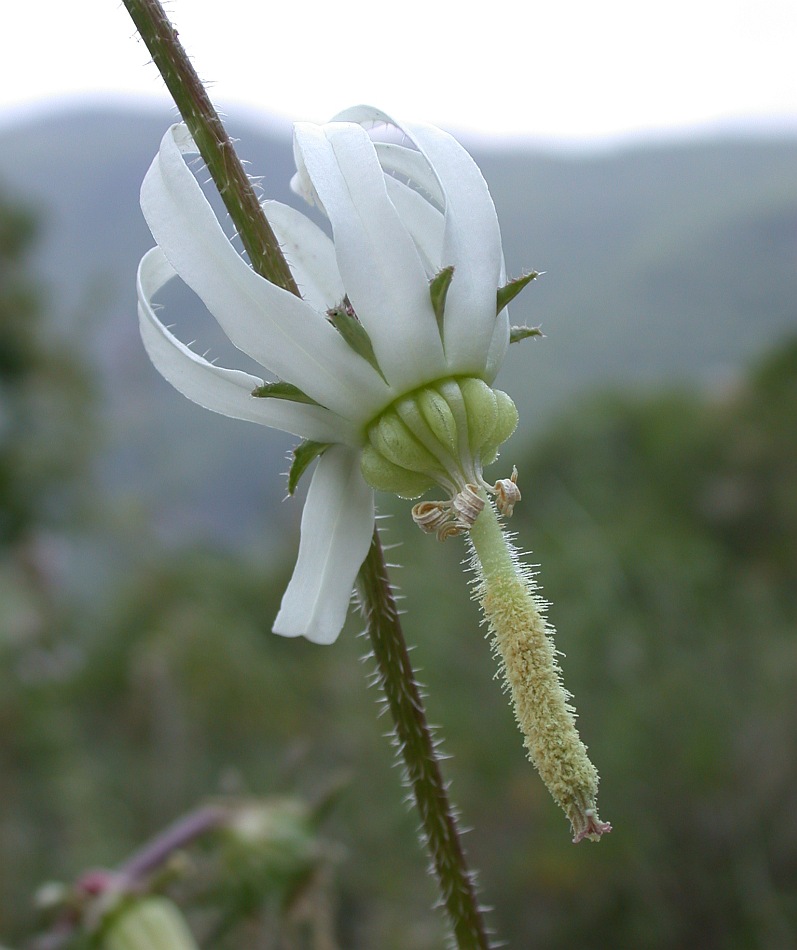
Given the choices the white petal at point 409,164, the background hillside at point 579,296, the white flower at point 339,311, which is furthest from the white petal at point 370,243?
the background hillside at point 579,296

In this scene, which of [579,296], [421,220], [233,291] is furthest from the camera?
[579,296]

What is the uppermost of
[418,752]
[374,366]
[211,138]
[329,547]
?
[211,138]

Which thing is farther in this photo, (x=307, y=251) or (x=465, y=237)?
(x=307, y=251)

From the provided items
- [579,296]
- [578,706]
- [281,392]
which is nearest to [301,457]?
[281,392]

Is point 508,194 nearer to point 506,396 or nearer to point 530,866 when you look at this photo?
point 530,866

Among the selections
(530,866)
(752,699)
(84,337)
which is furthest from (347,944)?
(84,337)

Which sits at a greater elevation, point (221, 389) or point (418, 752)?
point (221, 389)

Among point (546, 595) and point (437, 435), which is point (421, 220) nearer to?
point (437, 435)
